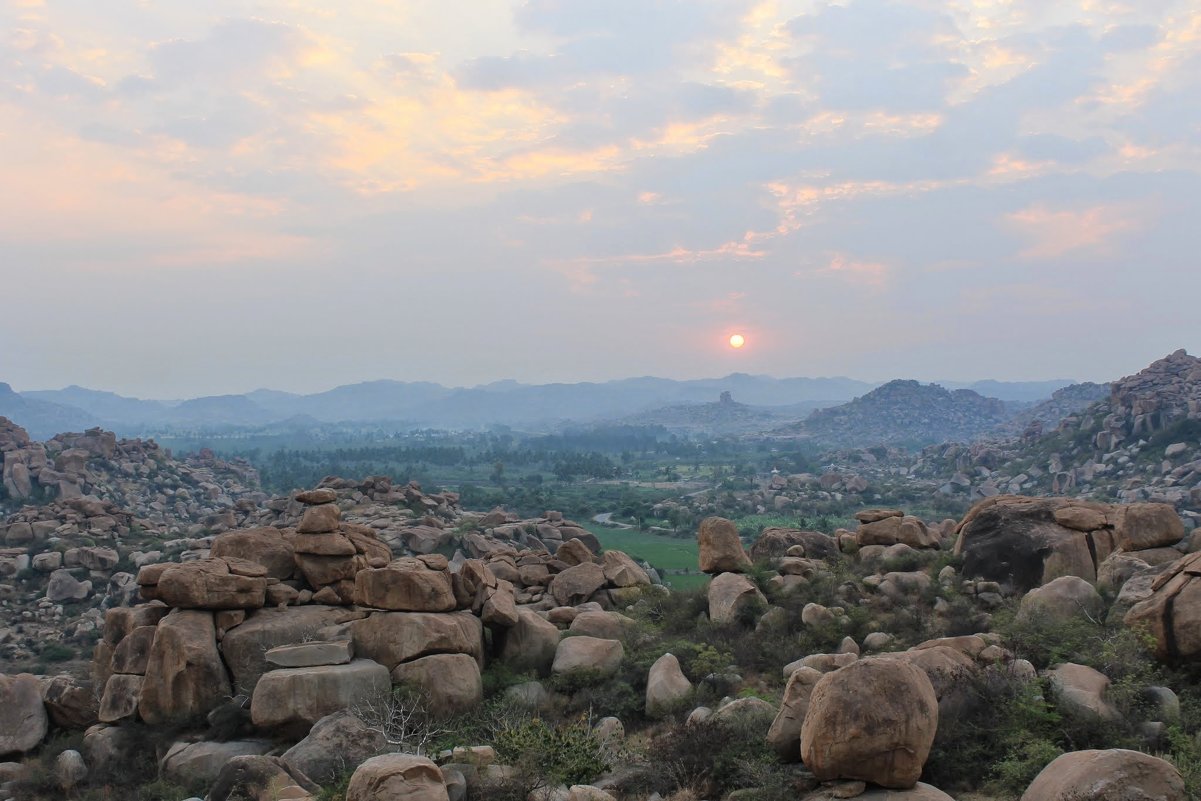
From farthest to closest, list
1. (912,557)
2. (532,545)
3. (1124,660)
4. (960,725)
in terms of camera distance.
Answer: (532,545), (912,557), (1124,660), (960,725)

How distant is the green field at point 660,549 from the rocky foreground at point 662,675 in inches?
1081

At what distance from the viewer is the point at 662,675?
14.2m

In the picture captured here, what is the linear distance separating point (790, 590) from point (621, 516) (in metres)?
65.8

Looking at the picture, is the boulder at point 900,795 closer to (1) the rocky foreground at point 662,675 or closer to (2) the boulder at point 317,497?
(1) the rocky foreground at point 662,675

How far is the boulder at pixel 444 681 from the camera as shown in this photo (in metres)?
14.2

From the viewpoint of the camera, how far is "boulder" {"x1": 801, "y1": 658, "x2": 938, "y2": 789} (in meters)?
8.91

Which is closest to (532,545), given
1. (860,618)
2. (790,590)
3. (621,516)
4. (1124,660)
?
(790,590)

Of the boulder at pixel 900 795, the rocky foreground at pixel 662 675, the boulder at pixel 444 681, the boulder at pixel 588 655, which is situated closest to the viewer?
the boulder at pixel 900 795

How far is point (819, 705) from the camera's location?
30.8 feet

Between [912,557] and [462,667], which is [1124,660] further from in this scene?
[462,667]

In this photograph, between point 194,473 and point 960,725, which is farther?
point 194,473

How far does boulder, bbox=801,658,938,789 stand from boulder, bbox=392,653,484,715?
701 cm

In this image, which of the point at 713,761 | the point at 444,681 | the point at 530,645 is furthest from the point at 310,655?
the point at 713,761

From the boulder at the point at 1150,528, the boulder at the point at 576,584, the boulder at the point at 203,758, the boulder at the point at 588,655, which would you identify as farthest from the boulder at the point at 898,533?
the boulder at the point at 203,758
